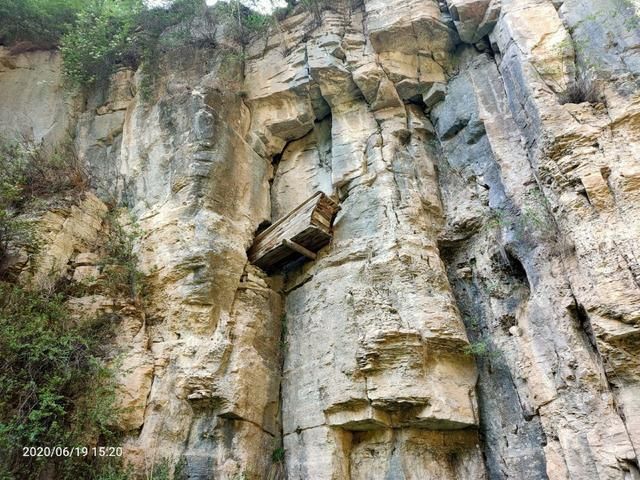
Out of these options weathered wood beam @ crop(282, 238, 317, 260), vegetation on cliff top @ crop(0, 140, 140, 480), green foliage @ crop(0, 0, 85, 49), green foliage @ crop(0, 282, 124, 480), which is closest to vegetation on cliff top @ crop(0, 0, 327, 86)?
green foliage @ crop(0, 0, 85, 49)

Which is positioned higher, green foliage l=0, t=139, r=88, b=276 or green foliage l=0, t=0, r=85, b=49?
green foliage l=0, t=0, r=85, b=49

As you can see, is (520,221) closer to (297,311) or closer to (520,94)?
(520,94)

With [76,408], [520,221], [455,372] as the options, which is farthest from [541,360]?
[76,408]

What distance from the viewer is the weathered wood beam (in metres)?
7.63

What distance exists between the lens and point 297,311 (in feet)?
25.4

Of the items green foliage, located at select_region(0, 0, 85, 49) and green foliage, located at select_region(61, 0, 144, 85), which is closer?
green foliage, located at select_region(61, 0, 144, 85)

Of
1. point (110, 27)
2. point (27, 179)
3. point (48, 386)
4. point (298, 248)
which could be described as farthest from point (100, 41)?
point (48, 386)

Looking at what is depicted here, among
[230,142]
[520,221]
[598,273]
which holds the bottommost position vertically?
[598,273]

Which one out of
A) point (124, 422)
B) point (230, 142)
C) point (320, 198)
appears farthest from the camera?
point (230, 142)

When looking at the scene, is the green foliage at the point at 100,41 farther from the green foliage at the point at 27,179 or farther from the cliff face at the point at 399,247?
the green foliage at the point at 27,179

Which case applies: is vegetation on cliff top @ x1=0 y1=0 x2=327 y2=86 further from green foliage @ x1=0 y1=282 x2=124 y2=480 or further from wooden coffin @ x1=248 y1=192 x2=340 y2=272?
green foliage @ x1=0 y1=282 x2=124 y2=480

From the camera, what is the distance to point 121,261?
741cm

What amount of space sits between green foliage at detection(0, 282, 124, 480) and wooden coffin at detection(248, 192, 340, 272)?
2.90 m

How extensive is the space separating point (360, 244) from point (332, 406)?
2.56 m
